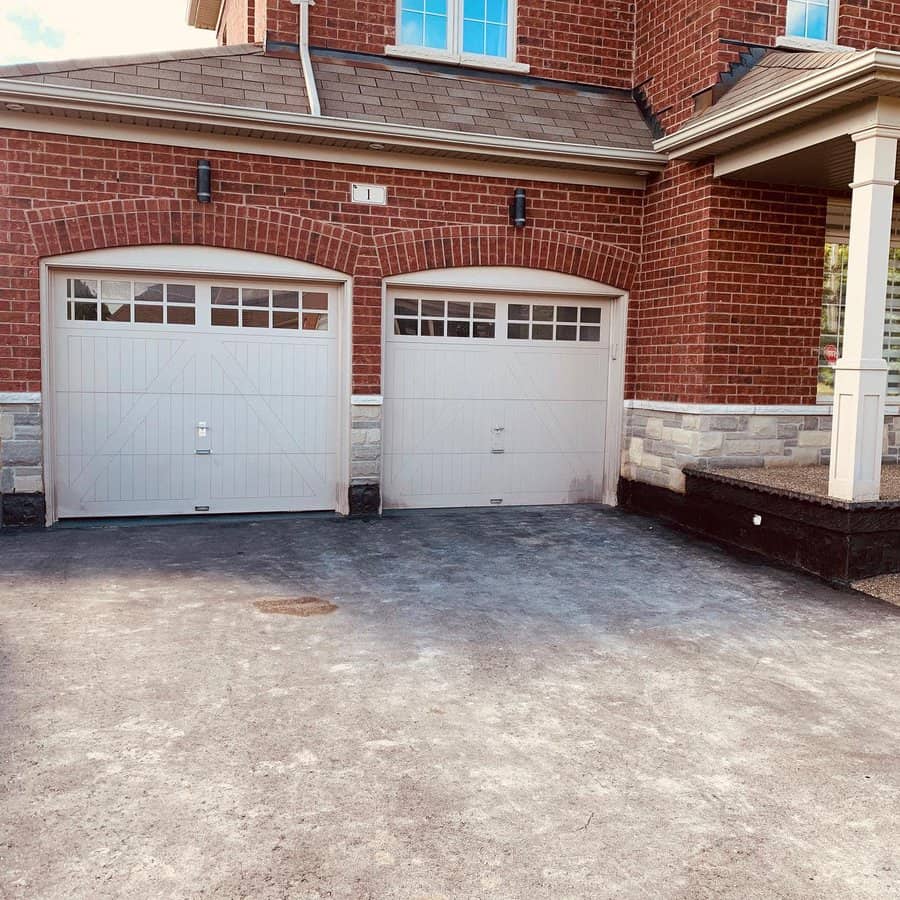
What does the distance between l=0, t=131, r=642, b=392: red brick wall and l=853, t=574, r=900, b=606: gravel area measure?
408 cm

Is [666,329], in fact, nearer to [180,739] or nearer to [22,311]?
[22,311]

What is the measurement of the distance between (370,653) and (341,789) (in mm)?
1377

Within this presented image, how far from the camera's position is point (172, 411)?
7598mm

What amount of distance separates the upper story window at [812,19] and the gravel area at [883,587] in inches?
200

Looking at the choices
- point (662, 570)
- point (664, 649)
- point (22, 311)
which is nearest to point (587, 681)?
point (664, 649)

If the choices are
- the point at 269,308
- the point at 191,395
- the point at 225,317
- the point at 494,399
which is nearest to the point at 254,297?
the point at 269,308

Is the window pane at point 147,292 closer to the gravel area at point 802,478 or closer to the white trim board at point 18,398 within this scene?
the white trim board at point 18,398

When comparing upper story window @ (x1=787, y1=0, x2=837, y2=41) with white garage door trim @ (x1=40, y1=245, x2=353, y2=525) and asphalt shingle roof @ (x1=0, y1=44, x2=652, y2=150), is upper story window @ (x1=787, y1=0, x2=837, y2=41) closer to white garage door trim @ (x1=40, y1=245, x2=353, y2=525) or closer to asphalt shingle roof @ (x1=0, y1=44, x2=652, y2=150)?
asphalt shingle roof @ (x1=0, y1=44, x2=652, y2=150)

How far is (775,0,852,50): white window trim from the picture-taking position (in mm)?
7788

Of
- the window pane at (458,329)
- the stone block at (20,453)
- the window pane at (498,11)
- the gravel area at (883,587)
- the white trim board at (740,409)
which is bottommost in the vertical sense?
the gravel area at (883,587)

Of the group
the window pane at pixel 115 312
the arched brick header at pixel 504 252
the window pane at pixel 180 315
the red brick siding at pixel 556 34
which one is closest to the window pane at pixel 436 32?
the red brick siding at pixel 556 34

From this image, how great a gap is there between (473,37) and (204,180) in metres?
3.15

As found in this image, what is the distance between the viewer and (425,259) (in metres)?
7.95

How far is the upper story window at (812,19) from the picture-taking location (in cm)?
788
